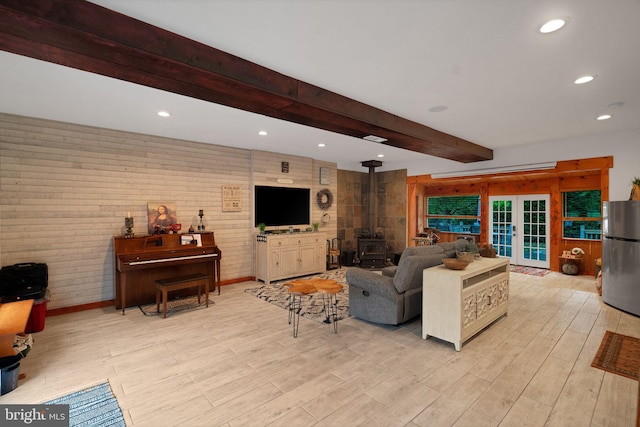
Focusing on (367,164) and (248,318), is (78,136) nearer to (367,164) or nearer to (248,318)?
(248,318)

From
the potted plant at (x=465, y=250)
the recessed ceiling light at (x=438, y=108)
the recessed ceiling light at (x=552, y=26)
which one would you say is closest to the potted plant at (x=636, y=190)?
the potted plant at (x=465, y=250)

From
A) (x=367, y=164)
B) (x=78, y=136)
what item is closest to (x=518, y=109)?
(x=367, y=164)

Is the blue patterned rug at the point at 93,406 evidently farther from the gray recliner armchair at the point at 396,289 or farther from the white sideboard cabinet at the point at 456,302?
the white sideboard cabinet at the point at 456,302

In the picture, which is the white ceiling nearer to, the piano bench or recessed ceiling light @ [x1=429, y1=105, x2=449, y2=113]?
recessed ceiling light @ [x1=429, y1=105, x2=449, y2=113]

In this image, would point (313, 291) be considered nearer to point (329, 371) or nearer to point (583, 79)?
point (329, 371)

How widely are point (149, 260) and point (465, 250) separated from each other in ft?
14.0

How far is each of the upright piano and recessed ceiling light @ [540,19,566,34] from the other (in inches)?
189

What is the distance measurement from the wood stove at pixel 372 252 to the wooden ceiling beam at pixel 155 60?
4399mm

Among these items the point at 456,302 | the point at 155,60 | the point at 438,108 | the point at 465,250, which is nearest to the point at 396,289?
the point at 456,302

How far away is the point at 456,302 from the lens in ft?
9.89

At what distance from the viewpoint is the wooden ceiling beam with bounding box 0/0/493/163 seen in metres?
1.74

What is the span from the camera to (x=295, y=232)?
635 cm

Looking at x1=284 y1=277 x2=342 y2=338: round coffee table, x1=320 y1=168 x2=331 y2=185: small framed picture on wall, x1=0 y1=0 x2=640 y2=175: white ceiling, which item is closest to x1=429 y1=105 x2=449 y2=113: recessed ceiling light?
x1=0 y1=0 x2=640 y2=175: white ceiling

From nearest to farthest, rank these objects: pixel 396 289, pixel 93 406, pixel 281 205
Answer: pixel 93 406
pixel 396 289
pixel 281 205
